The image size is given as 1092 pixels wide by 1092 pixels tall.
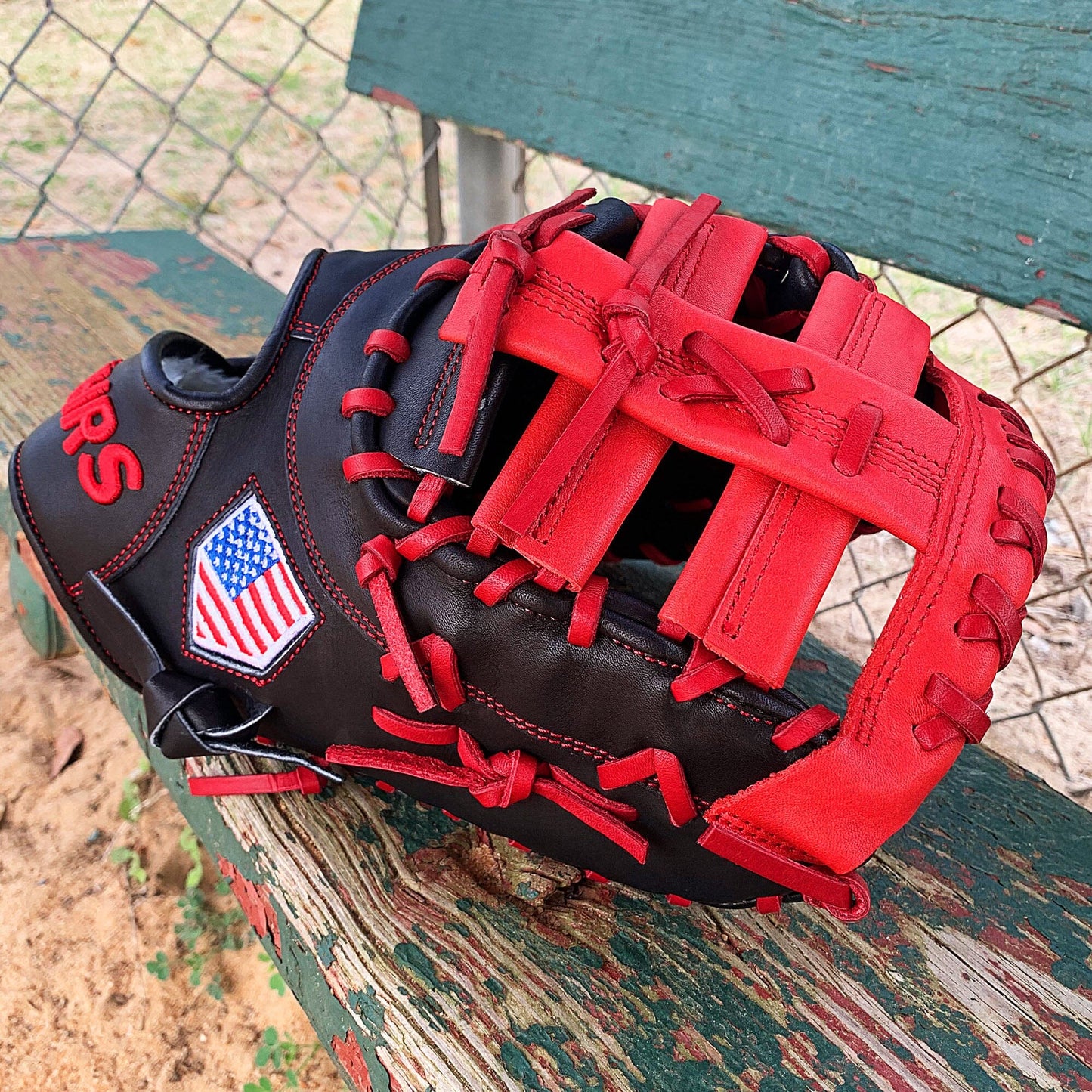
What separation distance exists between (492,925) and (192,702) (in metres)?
0.33

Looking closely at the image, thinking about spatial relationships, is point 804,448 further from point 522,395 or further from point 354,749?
point 354,749

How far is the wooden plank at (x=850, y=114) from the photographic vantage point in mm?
964

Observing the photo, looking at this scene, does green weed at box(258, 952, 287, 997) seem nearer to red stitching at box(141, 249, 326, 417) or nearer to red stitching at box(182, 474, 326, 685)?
red stitching at box(182, 474, 326, 685)

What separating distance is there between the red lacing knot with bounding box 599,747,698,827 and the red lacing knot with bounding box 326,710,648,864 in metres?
0.03

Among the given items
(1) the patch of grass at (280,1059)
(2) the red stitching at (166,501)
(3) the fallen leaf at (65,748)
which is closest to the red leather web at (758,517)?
(2) the red stitching at (166,501)

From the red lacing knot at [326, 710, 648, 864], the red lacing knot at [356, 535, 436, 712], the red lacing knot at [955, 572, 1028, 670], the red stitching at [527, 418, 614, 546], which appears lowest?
the red lacing knot at [326, 710, 648, 864]

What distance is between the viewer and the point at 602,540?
62 centimetres

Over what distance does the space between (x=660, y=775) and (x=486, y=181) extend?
4.52 feet

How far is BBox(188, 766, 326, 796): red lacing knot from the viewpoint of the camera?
90 centimetres

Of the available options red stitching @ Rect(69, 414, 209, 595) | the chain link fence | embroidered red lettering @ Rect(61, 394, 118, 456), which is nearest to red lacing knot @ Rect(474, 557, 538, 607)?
red stitching @ Rect(69, 414, 209, 595)

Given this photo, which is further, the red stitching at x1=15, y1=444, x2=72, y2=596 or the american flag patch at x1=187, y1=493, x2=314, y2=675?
the red stitching at x1=15, y1=444, x2=72, y2=596

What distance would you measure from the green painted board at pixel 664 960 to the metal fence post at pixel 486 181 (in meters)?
1.20

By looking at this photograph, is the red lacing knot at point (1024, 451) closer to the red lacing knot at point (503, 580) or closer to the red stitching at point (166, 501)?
the red lacing knot at point (503, 580)

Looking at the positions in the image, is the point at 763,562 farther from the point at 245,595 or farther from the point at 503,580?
the point at 245,595
